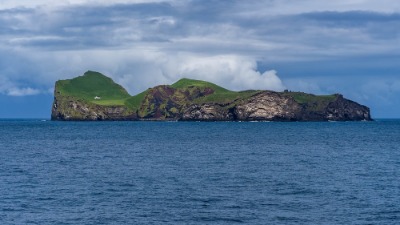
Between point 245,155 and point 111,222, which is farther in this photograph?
point 245,155

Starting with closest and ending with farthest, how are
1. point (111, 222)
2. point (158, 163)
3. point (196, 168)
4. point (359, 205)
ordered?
1. point (111, 222)
2. point (359, 205)
3. point (196, 168)
4. point (158, 163)

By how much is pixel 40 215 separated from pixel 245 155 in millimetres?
68569

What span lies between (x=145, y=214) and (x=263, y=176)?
30359 millimetres

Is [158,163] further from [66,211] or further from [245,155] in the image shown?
[66,211]

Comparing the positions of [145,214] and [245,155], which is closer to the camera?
[145,214]

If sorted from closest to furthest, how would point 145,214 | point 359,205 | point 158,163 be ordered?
point 145,214 < point 359,205 < point 158,163

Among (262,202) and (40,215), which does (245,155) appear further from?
(40,215)

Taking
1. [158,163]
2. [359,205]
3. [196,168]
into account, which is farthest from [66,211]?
[158,163]

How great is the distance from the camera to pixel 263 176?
82.2 metres

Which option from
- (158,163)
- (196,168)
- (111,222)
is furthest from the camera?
(158,163)

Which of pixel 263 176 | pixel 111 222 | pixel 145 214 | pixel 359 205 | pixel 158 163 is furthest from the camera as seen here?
pixel 158 163

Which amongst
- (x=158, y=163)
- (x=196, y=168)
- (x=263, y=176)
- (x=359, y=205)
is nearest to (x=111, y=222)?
(x=359, y=205)

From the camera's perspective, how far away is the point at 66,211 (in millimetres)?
56250

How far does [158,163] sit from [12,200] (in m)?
41.7
